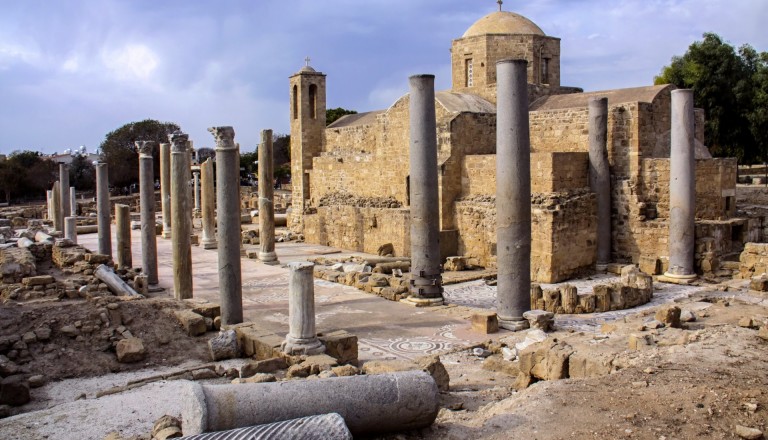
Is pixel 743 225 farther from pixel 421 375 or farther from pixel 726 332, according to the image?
pixel 421 375

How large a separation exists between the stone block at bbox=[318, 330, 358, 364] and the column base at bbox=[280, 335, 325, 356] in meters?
0.28

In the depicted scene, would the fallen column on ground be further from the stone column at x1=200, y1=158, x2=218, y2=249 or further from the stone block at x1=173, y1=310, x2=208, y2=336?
the stone column at x1=200, y1=158, x2=218, y2=249

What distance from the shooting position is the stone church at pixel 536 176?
1592 centimetres

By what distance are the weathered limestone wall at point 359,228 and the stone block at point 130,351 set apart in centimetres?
1111

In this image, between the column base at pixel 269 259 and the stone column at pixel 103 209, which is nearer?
the stone column at pixel 103 209

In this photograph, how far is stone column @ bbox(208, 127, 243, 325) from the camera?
380 inches

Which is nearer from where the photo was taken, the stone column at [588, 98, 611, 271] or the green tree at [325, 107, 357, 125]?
the stone column at [588, 98, 611, 271]

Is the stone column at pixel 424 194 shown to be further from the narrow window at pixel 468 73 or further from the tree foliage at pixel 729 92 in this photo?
the tree foliage at pixel 729 92

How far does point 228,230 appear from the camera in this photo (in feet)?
31.8

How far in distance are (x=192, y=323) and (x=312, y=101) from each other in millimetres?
18863

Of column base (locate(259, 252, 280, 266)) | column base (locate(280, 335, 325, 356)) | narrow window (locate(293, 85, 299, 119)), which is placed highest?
narrow window (locate(293, 85, 299, 119))

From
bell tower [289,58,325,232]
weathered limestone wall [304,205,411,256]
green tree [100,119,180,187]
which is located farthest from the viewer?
green tree [100,119,180,187]

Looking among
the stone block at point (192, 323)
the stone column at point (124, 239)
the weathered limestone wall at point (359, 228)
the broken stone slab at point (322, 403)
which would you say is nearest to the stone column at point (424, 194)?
the stone block at point (192, 323)

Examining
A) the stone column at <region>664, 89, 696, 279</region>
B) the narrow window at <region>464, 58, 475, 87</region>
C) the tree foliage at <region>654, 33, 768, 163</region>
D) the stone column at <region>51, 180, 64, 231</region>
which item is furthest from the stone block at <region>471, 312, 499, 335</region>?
the tree foliage at <region>654, 33, 768, 163</region>
